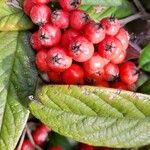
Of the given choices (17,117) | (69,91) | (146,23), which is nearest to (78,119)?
(69,91)

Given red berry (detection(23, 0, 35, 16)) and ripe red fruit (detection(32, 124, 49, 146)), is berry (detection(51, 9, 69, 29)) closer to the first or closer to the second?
red berry (detection(23, 0, 35, 16))

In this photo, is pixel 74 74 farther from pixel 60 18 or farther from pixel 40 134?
pixel 40 134

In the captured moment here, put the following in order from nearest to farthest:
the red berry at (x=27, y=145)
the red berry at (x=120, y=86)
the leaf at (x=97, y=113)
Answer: the leaf at (x=97, y=113) < the red berry at (x=120, y=86) < the red berry at (x=27, y=145)

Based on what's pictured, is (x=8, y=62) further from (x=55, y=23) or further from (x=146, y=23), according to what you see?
(x=146, y=23)

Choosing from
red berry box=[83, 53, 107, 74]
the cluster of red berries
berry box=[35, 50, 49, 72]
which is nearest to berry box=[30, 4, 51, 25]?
the cluster of red berries

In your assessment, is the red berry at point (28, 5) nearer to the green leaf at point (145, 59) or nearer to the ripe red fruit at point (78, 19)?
the ripe red fruit at point (78, 19)

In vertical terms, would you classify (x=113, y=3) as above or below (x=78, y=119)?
above

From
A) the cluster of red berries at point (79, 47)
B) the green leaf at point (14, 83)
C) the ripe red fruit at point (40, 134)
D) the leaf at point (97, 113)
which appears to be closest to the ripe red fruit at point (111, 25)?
the cluster of red berries at point (79, 47)
